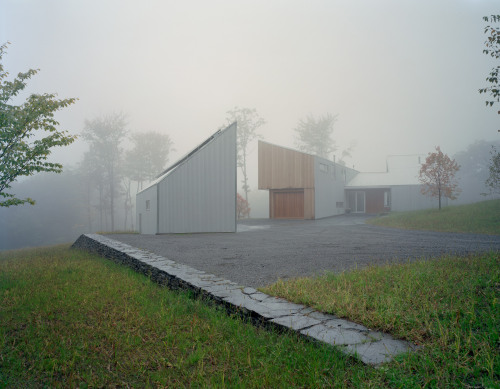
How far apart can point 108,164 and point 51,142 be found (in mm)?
27985

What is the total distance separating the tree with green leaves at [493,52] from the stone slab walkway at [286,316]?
6.18 metres

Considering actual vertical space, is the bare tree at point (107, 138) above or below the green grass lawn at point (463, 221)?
above

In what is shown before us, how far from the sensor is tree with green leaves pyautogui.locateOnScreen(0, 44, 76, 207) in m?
8.86

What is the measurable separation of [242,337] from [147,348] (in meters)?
0.90

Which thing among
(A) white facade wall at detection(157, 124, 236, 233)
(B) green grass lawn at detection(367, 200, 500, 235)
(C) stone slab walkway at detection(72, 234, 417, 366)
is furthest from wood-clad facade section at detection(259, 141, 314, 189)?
(C) stone slab walkway at detection(72, 234, 417, 366)

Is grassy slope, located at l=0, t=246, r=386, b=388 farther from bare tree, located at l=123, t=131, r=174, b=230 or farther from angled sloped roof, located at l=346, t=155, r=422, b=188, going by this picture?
bare tree, located at l=123, t=131, r=174, b=230

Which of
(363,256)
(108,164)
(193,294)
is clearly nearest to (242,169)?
(108,164)

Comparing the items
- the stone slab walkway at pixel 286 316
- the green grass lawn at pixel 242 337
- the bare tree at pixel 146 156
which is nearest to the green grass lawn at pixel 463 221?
the green grass lawn at pixel 242 337

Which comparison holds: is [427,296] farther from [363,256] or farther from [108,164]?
[108,164]

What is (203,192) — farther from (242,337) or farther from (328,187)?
(328,187)

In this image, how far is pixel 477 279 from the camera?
3758 millimetres

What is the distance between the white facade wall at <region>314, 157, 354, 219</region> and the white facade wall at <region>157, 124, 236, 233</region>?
403 inches

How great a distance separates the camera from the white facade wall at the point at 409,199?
1078 inches

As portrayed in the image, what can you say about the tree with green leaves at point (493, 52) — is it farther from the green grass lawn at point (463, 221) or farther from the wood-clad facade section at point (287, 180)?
the wood-clad facade section at point (287, 180)
